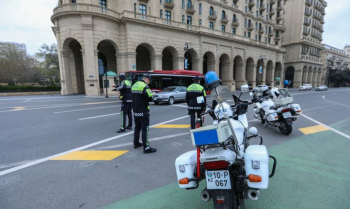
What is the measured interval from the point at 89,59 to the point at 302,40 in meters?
65.7

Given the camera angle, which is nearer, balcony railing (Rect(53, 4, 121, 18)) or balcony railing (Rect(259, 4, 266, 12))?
balcony railing (Rect(53, 4, 121, 18))

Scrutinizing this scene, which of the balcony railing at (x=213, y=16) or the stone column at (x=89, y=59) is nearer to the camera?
the stone column at (x=89, y=59)

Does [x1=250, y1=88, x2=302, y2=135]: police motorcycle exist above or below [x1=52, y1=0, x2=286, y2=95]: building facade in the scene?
below

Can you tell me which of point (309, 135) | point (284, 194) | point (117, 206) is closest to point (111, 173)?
point (117, 206)

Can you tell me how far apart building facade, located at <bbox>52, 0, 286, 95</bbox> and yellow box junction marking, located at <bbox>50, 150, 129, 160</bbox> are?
72.2 ft

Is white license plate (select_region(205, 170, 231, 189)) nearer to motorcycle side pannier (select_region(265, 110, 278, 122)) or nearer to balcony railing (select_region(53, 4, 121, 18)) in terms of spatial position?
motorcycle side pannier (select_region(265, 110, 278, 122))

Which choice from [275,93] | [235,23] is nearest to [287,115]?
[275,93]

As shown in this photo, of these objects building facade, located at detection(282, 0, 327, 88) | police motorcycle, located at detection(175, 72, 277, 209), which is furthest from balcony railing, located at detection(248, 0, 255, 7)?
A: police motorcycle, located at detection(175, 72, 277, 209)

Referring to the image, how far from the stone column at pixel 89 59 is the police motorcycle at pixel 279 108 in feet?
76.4

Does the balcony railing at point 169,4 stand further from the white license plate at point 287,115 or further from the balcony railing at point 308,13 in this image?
the balcony railing at point 308,13

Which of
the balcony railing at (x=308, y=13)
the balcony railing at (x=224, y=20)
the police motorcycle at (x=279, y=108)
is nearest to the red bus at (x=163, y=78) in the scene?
the police motorcycle at (x=279, y=108)

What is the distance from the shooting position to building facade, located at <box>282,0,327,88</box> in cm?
5688

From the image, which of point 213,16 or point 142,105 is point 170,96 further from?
point 213,16

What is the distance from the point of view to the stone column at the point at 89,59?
74.4 feet
